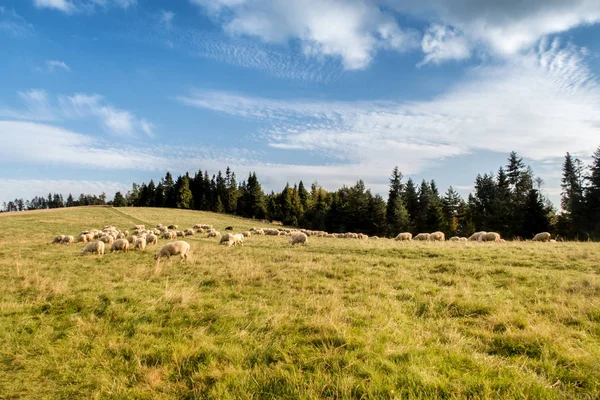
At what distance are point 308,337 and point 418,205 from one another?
72564mm

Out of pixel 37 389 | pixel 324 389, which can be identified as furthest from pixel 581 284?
pixel 37 389

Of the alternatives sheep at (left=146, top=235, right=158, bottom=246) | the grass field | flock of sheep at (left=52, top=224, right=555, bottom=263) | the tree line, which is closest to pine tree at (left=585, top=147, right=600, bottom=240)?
the tree line

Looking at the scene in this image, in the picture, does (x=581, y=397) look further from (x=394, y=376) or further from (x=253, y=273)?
(x=253, y=273)

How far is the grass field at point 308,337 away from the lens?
406cm

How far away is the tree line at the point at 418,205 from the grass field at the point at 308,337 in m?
28.6

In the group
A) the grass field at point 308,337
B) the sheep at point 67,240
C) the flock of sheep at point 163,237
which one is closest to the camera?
the grass field at point 308,337

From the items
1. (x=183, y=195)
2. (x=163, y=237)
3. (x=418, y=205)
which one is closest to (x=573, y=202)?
(x=418, y=205)

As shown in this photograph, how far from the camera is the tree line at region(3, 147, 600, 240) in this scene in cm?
4816

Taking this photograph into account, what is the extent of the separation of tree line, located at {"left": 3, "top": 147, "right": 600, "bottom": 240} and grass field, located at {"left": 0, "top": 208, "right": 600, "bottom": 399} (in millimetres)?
28642

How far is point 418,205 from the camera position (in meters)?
71.9

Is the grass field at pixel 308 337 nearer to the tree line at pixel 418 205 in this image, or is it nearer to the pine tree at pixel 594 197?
the tree line at pixel 418 205

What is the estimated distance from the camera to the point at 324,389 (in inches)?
157

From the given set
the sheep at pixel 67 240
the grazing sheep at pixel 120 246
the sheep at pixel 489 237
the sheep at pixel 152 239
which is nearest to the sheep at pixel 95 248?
the grazing sheep at pixel 120 246

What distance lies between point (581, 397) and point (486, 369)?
97 centimetres
